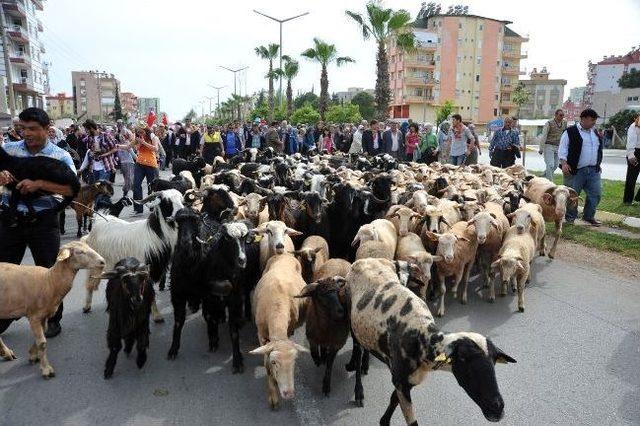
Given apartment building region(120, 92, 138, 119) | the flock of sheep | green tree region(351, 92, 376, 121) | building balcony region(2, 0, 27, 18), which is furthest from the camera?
apartment building region(120, 92, 138, 119)

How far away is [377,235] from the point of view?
5.71m

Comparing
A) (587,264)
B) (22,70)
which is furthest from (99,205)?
(22,70)

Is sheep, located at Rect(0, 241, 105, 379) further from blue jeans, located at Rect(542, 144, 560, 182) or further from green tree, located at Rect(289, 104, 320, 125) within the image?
green tree, located at Rect(289, 104, 320, 125)

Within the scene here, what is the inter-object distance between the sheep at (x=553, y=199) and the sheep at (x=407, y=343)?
4.83 metres

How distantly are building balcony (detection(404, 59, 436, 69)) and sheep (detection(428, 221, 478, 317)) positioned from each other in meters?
70.8

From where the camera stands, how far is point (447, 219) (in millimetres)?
6879

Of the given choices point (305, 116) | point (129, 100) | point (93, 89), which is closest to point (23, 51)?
point (305, 116)

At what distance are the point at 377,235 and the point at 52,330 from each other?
→ 143 inches

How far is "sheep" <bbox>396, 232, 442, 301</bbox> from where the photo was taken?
5.13 meters

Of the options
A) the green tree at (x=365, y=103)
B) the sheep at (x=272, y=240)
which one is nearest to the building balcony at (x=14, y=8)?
the green tree at (x=365, y=103)

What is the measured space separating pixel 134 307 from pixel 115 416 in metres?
0.86

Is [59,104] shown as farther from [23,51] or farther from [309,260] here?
[309,260]

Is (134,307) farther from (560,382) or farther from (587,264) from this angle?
(587,264)

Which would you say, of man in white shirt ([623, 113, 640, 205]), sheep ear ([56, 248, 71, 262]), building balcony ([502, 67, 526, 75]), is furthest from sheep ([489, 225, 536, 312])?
building balcony ([502, 67, 526, 75])
